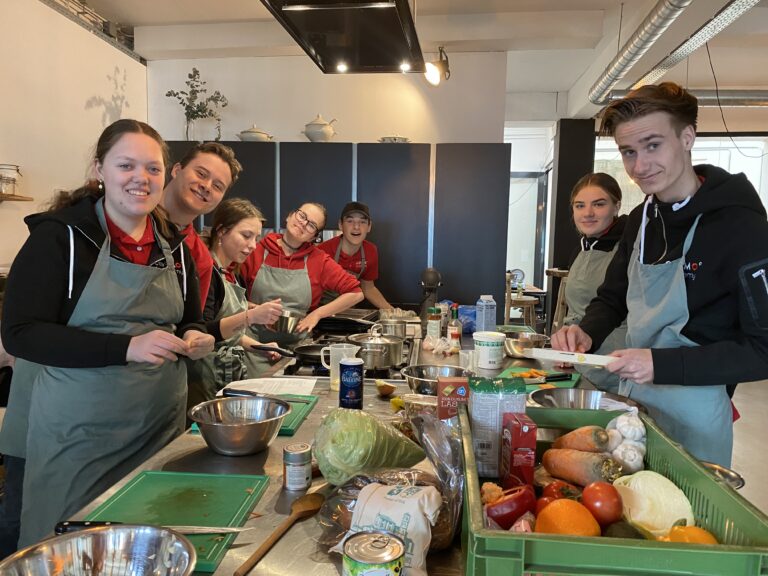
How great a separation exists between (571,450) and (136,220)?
144 cm

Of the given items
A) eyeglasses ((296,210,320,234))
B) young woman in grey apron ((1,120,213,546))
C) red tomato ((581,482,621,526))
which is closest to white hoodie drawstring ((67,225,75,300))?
young woman in grey apron ((1,120,213,546))

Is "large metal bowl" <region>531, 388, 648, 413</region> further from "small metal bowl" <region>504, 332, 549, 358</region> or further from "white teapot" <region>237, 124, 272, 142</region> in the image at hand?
"white teapot" <region>237, 124, 272, 142</region>

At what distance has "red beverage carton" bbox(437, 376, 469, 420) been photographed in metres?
1.34

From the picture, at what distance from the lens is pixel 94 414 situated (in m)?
1.58

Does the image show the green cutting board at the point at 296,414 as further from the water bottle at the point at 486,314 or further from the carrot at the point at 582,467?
the water bottle at the point at 486,314

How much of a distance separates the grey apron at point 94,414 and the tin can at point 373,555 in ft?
3.52

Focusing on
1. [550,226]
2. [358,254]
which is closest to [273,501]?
[358,254]

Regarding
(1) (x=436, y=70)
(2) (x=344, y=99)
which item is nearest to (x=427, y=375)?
(1) (x=436, y=70)

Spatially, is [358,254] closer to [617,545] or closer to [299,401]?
[299,401]

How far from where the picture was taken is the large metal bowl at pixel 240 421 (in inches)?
53.4

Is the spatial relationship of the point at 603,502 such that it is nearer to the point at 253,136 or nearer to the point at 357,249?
the point at 357,249

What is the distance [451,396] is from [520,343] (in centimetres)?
142

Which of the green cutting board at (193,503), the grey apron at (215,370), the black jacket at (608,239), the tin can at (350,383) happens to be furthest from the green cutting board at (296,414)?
the black jacket at (608,239)

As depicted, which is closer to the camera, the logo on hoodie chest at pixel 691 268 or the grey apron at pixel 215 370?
the logo on hoodie chest at pixel 691 268
